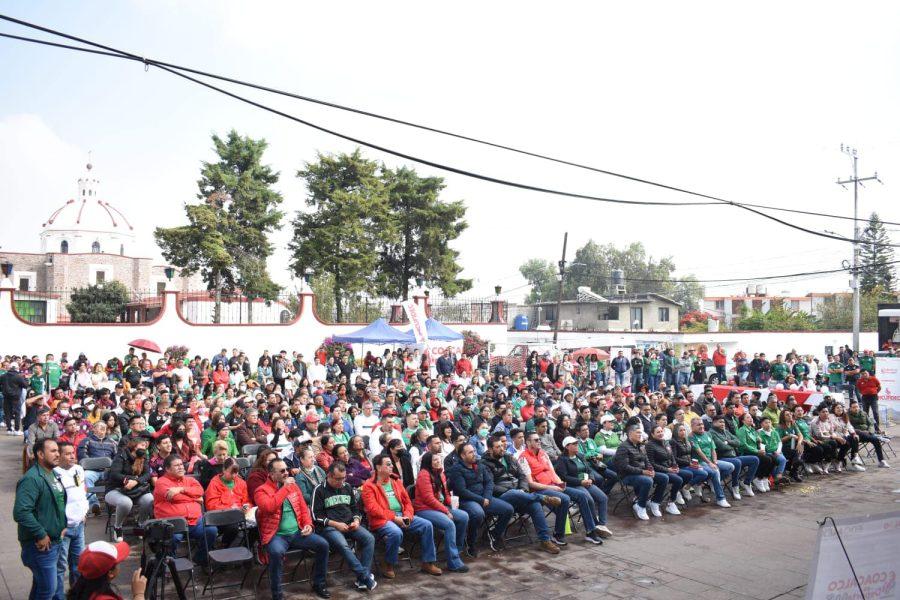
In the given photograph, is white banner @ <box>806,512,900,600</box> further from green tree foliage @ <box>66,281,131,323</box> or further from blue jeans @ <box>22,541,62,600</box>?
green tree foliage @ <box>66,281,131,323</box>

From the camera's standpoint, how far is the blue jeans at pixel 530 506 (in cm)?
872

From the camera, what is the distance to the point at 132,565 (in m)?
7.79

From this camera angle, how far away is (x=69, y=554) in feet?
21.7

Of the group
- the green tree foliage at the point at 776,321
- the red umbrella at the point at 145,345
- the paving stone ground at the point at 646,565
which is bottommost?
the paving stone ground at the point at 646,565

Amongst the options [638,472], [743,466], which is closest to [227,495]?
[638,472]

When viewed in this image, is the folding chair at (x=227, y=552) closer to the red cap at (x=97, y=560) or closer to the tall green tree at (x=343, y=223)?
the red cap at (x=97, y=560)

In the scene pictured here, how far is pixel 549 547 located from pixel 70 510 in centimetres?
526

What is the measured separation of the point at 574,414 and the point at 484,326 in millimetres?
15511

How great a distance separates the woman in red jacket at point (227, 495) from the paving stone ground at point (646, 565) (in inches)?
20.7

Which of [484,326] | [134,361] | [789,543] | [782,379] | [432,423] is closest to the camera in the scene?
[789,543]

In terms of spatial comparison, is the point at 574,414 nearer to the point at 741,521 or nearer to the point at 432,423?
the point at 432,423

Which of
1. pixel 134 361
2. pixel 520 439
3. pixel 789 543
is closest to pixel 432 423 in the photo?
pixel 520 439

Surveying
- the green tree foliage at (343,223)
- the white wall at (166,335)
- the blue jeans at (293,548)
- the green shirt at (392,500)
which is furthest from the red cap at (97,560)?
the green tree foliage at (343,223)

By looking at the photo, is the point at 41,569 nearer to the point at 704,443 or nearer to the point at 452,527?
the point at 452,527
